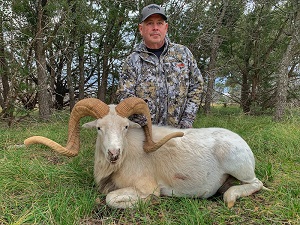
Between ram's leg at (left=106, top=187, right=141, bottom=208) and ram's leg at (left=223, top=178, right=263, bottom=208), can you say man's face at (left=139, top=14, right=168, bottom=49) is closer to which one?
ram's leg at (left=106, top=187, right=141, bottom=208)

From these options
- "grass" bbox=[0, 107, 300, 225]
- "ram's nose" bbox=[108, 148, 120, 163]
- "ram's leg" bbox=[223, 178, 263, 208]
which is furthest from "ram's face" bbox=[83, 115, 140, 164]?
"ram's leg" bbox=[223, 178, 263, 208]

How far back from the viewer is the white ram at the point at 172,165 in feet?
13.1

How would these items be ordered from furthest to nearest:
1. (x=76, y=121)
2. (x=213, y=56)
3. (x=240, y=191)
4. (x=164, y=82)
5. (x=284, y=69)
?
(x=213, y=56) → (x=284, y=69) → (x=164, y=82) → (x=76, y=121) → (x=240, y=191)

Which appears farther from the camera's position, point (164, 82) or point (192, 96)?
point (192, 96)

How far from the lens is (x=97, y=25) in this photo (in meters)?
10.2

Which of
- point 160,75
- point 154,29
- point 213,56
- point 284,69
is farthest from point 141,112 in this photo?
point 213,56

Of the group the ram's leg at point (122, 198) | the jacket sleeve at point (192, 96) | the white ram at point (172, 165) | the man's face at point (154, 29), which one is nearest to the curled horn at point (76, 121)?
the white ram at point (172, 165)

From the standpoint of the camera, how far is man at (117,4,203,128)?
5098mm

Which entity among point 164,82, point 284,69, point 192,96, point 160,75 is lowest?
point 192,96

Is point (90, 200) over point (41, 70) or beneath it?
beneath

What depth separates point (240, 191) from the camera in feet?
13.2

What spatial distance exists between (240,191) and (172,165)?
101cm

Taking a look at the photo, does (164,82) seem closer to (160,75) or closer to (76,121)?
(160,75)

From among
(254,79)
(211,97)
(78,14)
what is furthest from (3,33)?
(254,79)
